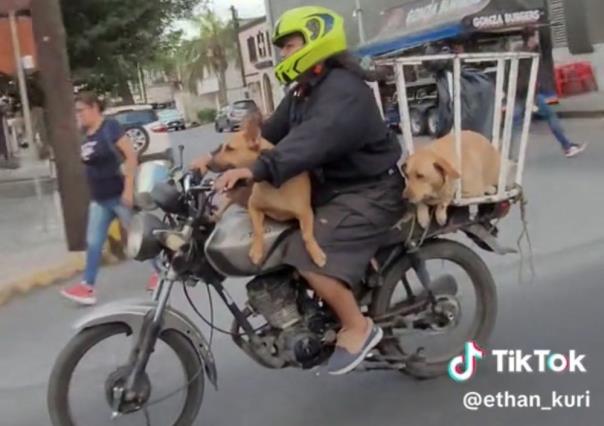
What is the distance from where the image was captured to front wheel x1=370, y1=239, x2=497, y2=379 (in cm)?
433

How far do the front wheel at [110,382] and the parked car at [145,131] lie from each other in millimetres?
14453

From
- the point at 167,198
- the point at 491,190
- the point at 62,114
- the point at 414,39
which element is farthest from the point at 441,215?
the point at 414,39

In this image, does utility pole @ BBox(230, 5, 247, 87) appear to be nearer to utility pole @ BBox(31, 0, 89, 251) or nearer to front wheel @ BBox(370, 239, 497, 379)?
utility pole @ BBox(31, 0, 89, 251)

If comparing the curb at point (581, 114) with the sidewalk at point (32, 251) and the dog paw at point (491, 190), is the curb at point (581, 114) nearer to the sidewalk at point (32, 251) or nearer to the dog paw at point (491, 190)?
the sidewalk at point (32, 251)

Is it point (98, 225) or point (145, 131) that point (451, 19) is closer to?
point (145, 131)

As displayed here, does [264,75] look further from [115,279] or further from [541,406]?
[541,406]

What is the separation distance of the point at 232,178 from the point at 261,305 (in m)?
0.70

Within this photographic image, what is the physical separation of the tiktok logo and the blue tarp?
15.7 meters

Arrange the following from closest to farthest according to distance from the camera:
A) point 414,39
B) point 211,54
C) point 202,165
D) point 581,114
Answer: point 202,165 → point 581,114 → point 414,39 → point 211,54

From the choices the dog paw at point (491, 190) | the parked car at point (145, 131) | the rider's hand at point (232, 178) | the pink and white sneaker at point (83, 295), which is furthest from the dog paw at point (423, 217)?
the parked car at point (145, 131)

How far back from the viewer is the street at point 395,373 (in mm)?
4188

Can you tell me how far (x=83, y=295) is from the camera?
706cm

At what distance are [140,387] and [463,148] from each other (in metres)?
1.88

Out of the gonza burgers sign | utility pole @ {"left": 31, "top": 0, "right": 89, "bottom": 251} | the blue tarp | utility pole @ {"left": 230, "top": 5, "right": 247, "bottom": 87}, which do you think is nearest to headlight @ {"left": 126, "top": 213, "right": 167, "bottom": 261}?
utility pole @ {"left": 31, "top": 0, "right": 89, "bottom": 251}
